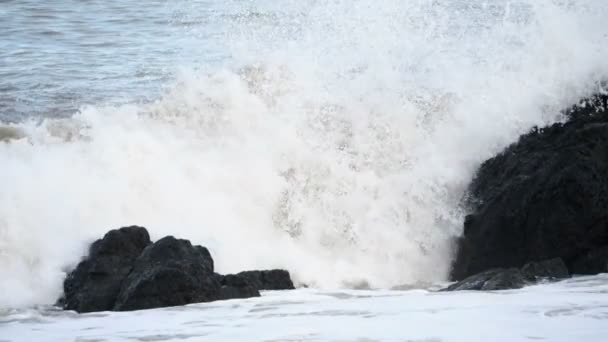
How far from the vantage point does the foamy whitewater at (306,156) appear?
6.05 m

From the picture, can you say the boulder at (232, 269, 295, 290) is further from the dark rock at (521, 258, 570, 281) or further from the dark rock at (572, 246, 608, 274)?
the dark rock at (572, 246, 608, 274)

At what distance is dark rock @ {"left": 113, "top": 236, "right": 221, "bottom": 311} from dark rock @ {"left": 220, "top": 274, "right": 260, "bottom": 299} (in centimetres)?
7

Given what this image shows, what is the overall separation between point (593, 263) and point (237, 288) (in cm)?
275

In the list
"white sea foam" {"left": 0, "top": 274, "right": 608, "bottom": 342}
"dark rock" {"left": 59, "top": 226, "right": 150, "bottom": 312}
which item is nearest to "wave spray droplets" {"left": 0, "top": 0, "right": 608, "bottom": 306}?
"dark rock" {"left": 59, "top": 226, "right": 150, "bottom": 312}

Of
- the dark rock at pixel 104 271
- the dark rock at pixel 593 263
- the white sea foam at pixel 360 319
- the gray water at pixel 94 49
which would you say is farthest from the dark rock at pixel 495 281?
the gray water at pixel 94 49

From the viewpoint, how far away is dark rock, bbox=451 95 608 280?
7129 millimetres

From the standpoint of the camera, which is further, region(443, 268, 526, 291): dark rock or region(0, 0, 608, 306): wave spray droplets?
region(0, 0, 608, 306): wave spray droplets

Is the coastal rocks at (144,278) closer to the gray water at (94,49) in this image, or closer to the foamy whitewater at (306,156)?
the foamy whitewater at (306,156)

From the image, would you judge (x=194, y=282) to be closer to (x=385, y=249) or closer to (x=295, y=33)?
(x=385, y=249)

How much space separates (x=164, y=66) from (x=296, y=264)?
5571 millimetres

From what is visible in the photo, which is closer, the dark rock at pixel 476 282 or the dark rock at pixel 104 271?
the dark rock at pixel 104 271

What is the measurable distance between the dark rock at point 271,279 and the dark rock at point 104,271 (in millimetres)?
830

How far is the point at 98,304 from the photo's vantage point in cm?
621

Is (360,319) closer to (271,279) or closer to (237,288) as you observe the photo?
(237,288)
